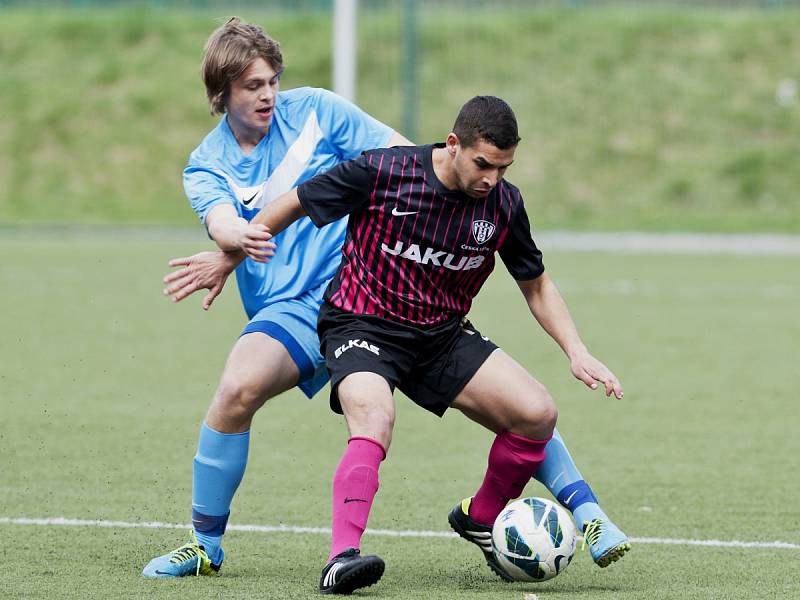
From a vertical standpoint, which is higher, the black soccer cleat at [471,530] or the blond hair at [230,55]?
the blond hair at [230,55]

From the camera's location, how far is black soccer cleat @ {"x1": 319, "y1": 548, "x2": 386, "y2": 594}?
4.52 metres

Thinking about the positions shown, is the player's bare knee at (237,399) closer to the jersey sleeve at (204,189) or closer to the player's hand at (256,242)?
the player's hand at (256,242)

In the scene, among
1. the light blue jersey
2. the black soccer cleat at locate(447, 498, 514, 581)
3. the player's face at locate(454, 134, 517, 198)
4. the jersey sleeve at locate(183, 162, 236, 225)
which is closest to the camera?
the player's face at locate(454, 134, 517, 198)

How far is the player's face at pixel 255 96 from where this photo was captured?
17.9 feet

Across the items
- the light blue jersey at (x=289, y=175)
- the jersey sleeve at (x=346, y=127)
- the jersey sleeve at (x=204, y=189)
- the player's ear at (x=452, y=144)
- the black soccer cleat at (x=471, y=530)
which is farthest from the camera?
the jersey sleeve at (x=346, y=127)

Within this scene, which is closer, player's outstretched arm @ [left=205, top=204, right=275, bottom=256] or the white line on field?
player's outstretched arm @ [left=205, top=204, right=275, bottom=256]

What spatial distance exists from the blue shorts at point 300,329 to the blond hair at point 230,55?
32.5 inches

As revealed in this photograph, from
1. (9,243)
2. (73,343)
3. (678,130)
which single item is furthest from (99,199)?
(73,343)

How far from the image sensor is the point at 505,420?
511 centimetres

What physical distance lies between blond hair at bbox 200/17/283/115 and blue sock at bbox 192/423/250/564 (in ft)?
4.23

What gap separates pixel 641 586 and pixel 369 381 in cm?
117

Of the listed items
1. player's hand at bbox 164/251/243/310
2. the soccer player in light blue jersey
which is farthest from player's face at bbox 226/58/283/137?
player's hand at bbox 164/251/243/310

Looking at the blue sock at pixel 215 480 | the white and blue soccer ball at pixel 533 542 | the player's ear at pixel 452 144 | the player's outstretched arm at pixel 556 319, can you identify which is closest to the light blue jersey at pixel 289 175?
the blue sock at pixel 215 480

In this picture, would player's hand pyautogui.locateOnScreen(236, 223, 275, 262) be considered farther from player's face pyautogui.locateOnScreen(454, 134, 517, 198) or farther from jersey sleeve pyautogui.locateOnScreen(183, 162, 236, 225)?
player's face pyautogui.locateOnScreen(454, 134, 517, 198)
